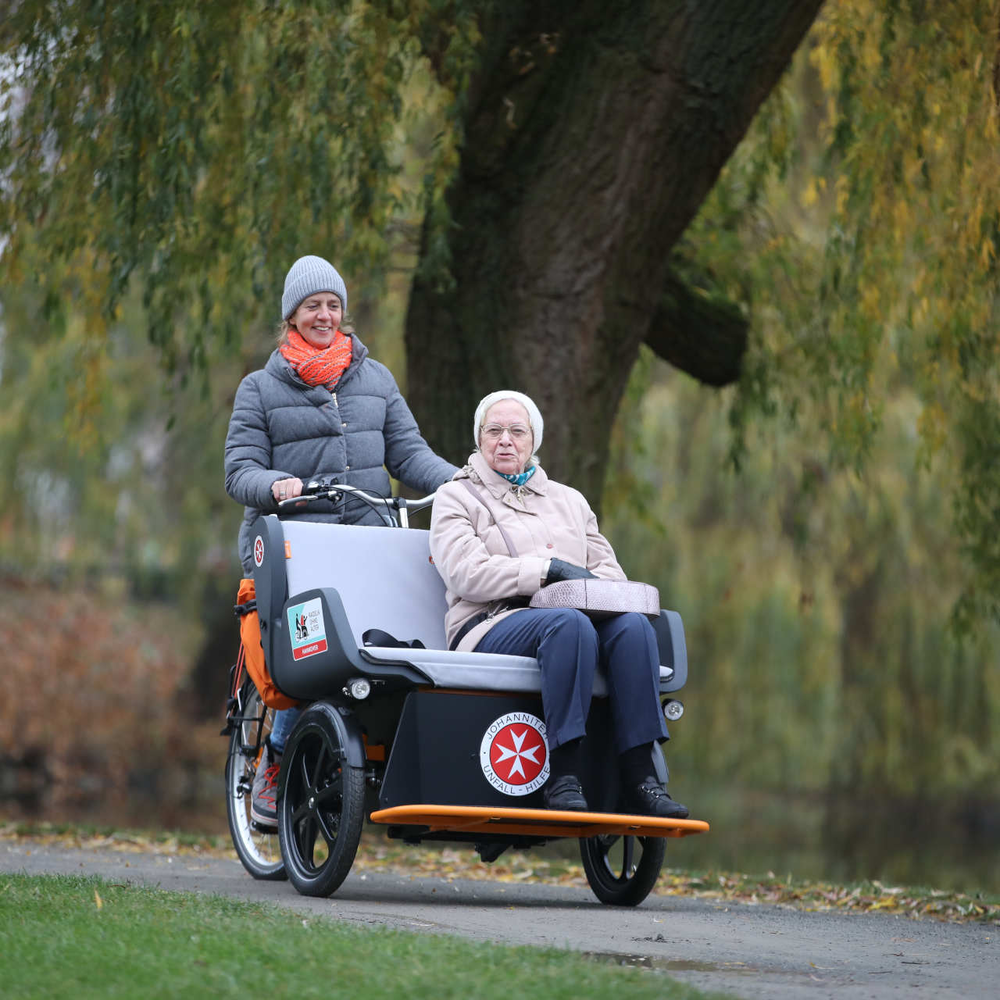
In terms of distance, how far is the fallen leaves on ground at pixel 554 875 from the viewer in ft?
21.7

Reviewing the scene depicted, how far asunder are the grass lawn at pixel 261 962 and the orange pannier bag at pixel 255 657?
4.65 ft

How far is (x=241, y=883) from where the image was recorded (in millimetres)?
6102

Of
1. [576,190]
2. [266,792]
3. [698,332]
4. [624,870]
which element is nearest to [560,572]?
[624,870]

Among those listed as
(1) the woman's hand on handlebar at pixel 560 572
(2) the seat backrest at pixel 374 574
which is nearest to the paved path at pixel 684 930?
(2) the seat backrest at pixel 374 574

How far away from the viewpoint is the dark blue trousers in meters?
5.23

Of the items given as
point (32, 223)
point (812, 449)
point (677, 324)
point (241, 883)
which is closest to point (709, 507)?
point (812, 449)

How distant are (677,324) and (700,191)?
162 cm

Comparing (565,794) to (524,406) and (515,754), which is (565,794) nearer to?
(515,754)

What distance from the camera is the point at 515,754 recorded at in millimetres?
5328

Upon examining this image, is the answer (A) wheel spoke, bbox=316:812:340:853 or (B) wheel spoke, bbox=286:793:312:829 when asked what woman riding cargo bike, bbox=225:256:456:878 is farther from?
(A) wheel spoke, bbox=316:812:340:853

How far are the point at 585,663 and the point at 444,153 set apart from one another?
12.1 feet

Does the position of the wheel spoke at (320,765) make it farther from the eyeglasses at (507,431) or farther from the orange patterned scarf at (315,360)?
the orange patterned scarf at (315,360)

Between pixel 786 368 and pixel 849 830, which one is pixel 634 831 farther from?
pixel 849 830

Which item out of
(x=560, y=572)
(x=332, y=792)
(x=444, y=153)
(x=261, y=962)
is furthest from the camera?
(x=444, y=153)
